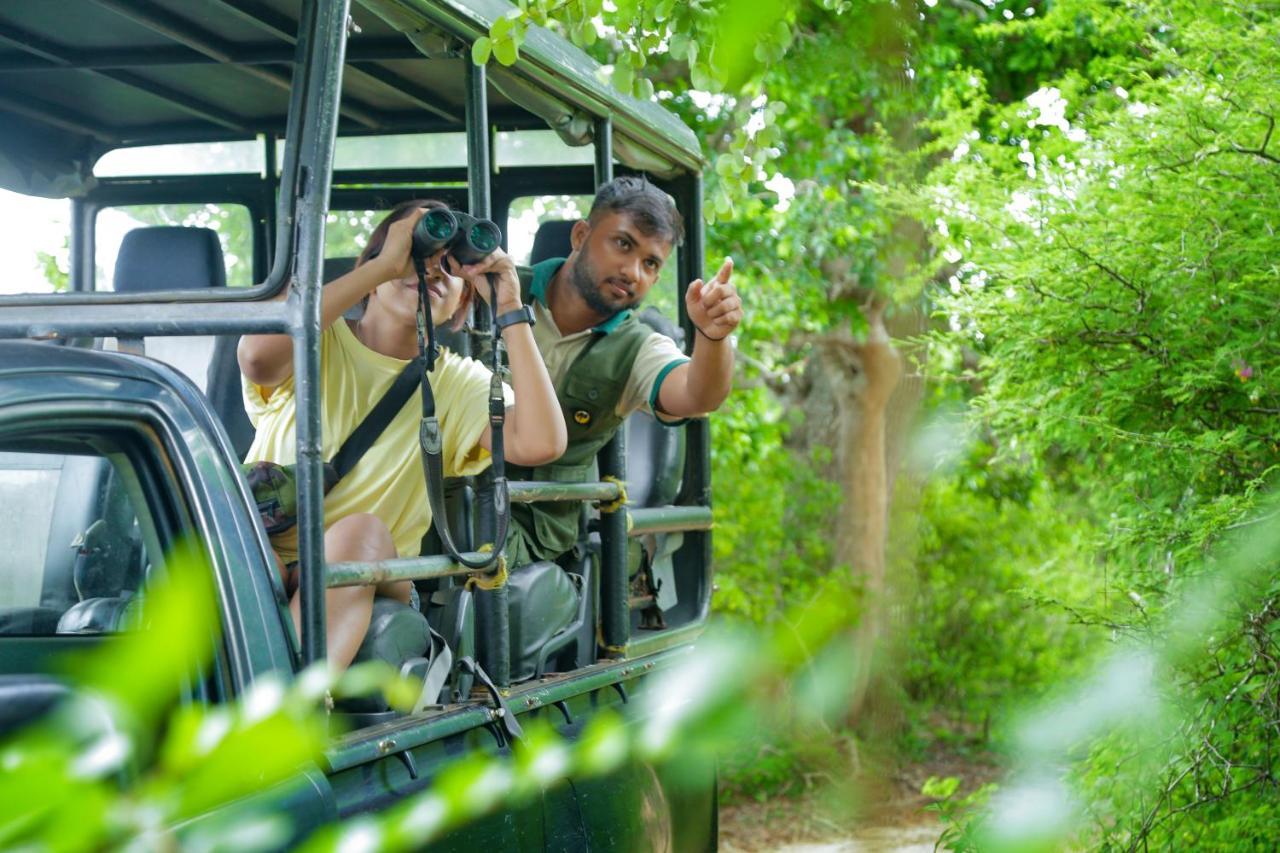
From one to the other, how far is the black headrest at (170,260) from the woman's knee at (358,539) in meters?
1.61

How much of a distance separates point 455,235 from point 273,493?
1.88 ft

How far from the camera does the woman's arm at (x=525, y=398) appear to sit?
306cm

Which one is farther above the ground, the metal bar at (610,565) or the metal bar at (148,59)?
the metal bar at (148,59)

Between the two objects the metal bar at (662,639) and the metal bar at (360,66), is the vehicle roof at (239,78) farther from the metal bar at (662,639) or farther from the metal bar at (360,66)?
the metal bar at (662,639)

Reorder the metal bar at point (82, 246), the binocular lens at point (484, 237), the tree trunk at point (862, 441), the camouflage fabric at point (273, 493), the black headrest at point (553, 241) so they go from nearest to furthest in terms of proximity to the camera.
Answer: the camouflage fabric at point (273, 493) → the binocular lens at point (484, 237) → the black headrest at point (553, 241) → the metal bar at point (82, 246) → the tree trunk at point (862, 441)

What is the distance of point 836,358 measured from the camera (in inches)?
459

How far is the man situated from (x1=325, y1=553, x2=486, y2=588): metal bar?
31.4 inches

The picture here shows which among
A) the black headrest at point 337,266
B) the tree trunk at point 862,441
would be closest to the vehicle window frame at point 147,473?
the black headrest at point 337,266

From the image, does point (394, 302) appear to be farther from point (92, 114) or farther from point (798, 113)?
point (798, 113)

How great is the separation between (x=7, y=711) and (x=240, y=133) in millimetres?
3424

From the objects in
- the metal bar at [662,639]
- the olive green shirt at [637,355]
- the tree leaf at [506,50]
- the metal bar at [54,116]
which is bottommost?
the metal bar at [662,639]

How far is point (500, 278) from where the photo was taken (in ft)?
10.0

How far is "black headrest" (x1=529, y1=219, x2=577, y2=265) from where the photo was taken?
14.6ft

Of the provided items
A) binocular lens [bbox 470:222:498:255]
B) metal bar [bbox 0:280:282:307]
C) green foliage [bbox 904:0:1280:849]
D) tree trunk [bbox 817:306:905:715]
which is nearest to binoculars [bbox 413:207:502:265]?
binocular lens [bbox 470:222:498:255]
